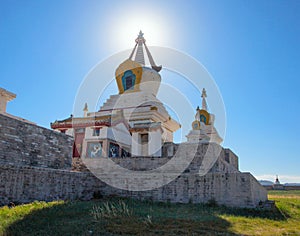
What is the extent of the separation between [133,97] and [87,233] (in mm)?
18172

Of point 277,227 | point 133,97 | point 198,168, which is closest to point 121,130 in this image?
point 133,97

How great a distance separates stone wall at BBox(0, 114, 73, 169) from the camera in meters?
10.4

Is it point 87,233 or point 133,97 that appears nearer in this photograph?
point 87,233

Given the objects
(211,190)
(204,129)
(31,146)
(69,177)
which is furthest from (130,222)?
(204,129)

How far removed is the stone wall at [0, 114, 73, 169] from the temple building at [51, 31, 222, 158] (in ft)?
12.9

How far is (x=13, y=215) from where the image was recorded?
6.59m

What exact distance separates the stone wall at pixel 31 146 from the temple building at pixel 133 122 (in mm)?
3937

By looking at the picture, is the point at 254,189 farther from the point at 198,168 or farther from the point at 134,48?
the point at 134,48

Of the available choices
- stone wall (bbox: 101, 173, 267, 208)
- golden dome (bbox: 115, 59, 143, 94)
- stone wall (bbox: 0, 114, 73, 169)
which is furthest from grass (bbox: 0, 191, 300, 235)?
golden dome (bbox: 115, 59, 143, 94)

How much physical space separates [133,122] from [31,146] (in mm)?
10220

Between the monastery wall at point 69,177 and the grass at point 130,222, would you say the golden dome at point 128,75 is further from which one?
the grass at point 130,222

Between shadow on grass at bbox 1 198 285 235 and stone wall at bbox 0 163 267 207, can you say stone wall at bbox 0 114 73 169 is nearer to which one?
stone wall at bbox 0 163 267 207

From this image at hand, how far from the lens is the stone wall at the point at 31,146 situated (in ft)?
34.1

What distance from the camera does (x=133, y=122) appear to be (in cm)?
2092
